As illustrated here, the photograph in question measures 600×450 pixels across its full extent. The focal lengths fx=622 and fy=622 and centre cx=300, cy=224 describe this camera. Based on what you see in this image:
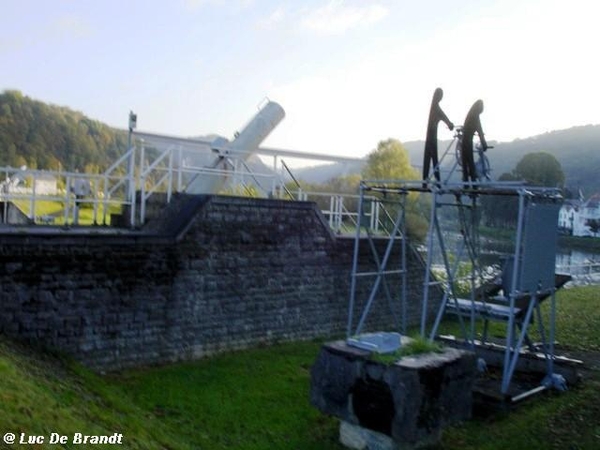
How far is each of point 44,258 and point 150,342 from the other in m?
2.01

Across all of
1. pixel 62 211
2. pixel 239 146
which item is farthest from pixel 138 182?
pixel 239 146

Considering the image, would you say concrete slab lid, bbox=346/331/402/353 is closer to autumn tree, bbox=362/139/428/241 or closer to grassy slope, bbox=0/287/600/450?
grassy slope, bbox=0/287/600/450

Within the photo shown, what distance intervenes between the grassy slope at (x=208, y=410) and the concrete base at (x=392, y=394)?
1.55 feet

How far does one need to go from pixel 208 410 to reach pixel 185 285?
2499 millimetres

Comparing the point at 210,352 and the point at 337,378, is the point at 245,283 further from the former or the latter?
the point at 337,378

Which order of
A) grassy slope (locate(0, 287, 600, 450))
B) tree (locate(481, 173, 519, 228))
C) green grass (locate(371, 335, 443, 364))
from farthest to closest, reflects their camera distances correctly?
tree (locate(481, 173, 519, 228))
green grass (locate(371, 335, 443, 364))
grassy slope (locate(0, 287, 600, 450))

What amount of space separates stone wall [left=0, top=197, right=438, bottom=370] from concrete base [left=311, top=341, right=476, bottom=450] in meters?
3.36

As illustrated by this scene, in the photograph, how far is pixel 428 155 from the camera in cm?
932

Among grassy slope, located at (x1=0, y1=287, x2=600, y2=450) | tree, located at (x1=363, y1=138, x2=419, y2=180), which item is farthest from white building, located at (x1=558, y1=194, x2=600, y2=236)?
grassy slope, located at (x1=0, y1=287, x2=600, y2=450)

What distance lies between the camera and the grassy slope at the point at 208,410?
5930mm

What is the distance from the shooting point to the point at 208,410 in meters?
7.65

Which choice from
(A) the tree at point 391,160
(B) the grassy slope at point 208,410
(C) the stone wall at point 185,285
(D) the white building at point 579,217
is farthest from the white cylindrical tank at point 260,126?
(D) the white building at point 579,217

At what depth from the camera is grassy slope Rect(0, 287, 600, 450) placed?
5930mm

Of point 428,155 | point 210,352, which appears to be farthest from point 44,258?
point 428,155
